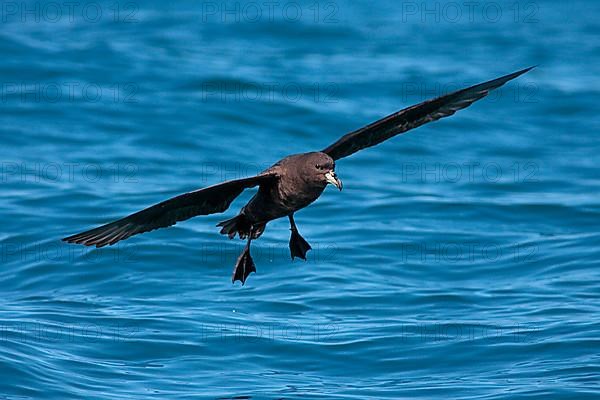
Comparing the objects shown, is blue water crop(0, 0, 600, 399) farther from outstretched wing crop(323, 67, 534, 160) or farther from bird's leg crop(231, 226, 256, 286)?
outstretched wing crop(323, 67, 534, 160)

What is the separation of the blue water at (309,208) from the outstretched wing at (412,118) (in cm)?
182

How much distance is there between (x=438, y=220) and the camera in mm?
13195

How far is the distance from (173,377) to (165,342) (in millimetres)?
725

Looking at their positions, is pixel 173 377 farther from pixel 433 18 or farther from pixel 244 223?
pixel 433 18

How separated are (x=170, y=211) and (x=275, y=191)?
73cm

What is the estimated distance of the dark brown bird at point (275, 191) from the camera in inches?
303

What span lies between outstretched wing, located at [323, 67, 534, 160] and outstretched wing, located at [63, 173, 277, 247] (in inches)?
28.8

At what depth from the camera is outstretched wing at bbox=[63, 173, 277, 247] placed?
7.61m

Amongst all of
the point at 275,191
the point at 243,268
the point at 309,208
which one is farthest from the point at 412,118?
the point at 309,208

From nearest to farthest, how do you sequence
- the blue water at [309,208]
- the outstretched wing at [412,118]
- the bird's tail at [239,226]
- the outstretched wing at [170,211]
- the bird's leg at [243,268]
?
Result: the outstretched wing at [170,211] → the outstretched wing at [412,118] → the bird's tail at [239,226] → the bird's leg at [243,268] → the blue water at [309,208]

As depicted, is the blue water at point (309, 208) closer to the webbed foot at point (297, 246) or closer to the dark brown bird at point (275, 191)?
the webbed foot at point (297, 246)

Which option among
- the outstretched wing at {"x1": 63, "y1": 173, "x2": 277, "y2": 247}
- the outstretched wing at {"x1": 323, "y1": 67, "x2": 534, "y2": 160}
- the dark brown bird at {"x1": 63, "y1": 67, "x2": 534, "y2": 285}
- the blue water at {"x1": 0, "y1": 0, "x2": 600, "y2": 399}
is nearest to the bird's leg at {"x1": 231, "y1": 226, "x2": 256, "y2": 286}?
the dark brown bird at {"x1": 63, "y1": 67, "x2": 534, "y2": 285}

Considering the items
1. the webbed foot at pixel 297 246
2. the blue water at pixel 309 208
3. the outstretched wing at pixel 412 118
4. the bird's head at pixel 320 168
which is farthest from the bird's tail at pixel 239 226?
the blue water at pixel 309 208

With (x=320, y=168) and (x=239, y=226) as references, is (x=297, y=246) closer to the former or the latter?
(x=239, y=226)
